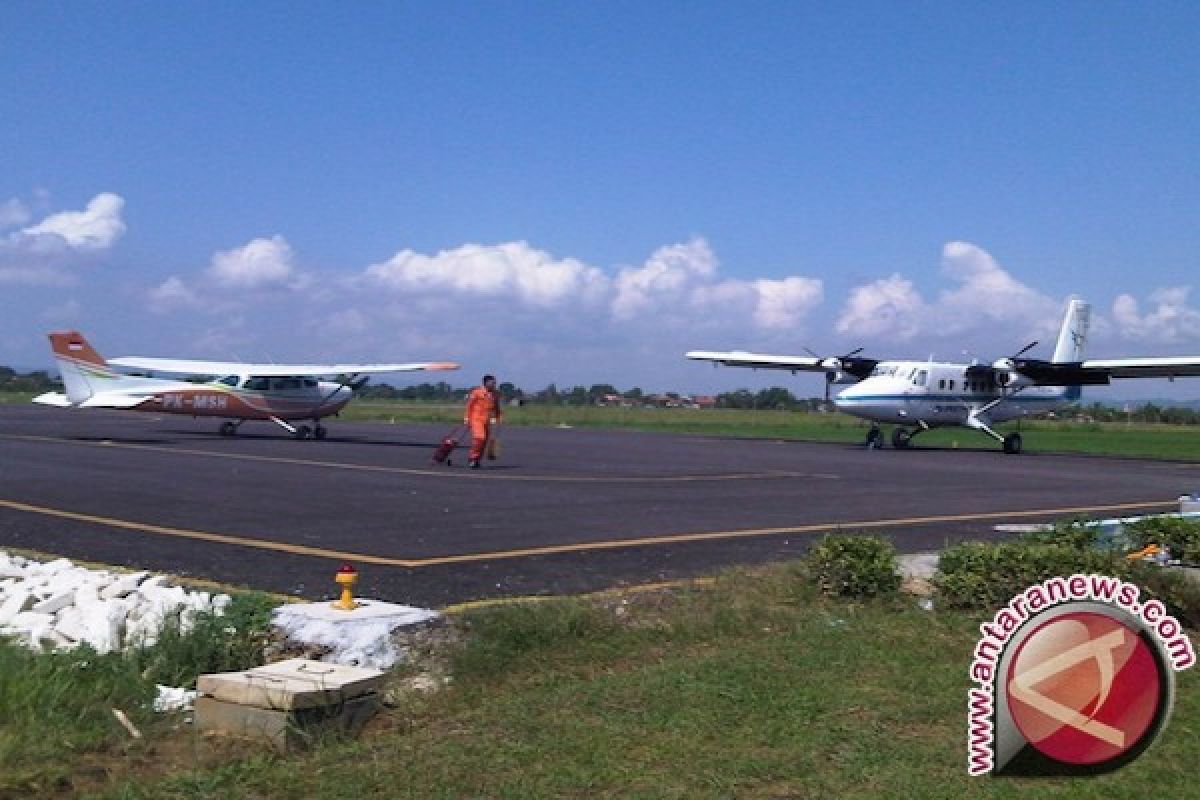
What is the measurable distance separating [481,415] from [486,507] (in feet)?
25.8

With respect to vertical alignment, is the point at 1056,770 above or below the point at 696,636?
above

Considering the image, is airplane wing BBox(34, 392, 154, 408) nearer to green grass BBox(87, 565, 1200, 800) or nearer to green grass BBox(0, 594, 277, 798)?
green grass BBox(0, 594, 277, 798)

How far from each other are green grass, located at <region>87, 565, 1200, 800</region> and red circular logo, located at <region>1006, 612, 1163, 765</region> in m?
1.16

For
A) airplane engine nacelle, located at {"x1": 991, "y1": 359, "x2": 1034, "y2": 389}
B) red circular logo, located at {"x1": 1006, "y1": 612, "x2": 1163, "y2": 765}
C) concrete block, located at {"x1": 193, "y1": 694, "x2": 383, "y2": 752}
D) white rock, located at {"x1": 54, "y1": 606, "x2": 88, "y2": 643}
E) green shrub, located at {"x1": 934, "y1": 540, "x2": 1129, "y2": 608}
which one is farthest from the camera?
airplane engine nacelle, located at {"x1": 991, "y1": 359, "x2": 1034, "y2": 389}

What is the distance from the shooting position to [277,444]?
29234 millimetres

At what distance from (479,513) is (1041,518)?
7055 millimetres

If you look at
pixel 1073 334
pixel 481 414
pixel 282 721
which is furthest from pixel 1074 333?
pixel 282 721

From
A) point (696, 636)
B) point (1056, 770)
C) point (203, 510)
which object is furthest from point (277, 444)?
point (1056, 770)

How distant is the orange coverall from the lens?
72.4ft

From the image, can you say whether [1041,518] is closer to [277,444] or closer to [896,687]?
[896,687]

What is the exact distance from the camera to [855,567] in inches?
316

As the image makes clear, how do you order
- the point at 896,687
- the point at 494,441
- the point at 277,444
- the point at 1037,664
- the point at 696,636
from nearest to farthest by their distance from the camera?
the point at 1037,664, the point at 896,687, the point at 696,636, the point at 494,441, the point at 277,444

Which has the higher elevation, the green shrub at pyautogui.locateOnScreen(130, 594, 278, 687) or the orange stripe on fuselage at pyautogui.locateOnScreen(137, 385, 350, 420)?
the orange stripe on fuselage at pyautogui.locateOnScreen(137, 385, 350, 420)

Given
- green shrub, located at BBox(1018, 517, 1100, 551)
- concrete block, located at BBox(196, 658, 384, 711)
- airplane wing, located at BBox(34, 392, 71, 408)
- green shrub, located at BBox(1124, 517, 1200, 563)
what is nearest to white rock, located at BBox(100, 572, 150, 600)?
concrete block, located at BBox(196, 658, 384, 711)
